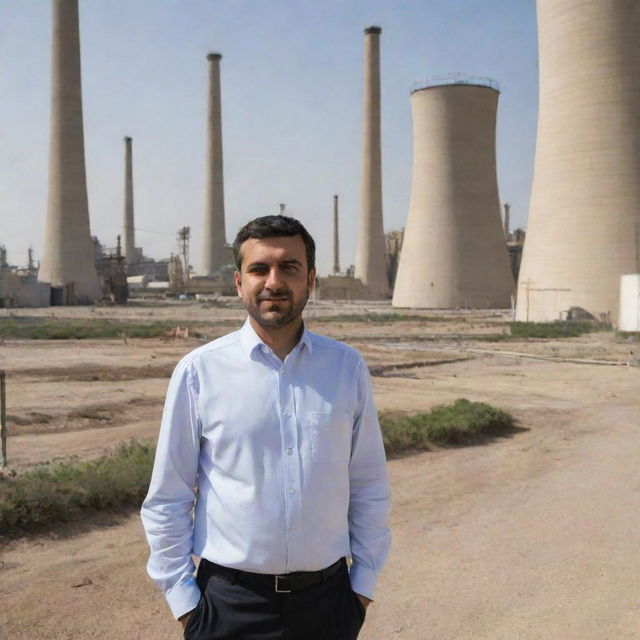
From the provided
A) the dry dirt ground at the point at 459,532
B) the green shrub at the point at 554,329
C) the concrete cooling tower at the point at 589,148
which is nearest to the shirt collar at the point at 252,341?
the dry dirt ground at the point at 459,532

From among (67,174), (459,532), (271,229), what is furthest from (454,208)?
(271,229)

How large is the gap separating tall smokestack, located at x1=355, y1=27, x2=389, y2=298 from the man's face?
4669 cm

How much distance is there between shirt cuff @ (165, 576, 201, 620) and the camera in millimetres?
1866

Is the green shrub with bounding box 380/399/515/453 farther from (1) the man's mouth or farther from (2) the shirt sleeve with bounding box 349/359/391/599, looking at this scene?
(1) the man's mouth

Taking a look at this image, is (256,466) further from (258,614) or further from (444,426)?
(444,426)

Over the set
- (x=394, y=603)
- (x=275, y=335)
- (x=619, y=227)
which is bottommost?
(x=394, y=603)

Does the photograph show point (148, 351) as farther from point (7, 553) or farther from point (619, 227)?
point (619, 227)

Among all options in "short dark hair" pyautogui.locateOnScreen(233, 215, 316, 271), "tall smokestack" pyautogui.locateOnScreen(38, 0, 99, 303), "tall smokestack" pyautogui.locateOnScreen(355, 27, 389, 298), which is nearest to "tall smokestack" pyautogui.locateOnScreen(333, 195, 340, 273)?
"tall smokestack" pyautogui.locateOnScreen(355, 27, 389, 298)

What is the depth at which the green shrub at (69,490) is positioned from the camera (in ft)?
14.8

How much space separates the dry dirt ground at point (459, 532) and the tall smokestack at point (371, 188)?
1492 inches

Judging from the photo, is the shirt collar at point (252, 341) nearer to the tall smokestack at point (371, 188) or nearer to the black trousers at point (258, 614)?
the black trousers at point (258, 614)

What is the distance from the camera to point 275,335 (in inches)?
78.5

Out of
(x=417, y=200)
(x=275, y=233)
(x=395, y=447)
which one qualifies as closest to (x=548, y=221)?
(x=417, y=200)

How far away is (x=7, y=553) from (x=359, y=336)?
51.8 ft
